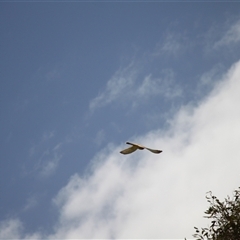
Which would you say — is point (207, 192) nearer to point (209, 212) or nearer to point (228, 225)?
point (209, 212)

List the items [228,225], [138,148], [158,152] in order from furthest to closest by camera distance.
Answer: [228,225] < [138,148] < [158,152]

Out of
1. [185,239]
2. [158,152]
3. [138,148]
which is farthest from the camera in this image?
[185,239]

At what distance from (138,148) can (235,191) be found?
966cm

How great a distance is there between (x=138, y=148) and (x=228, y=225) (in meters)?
8.93

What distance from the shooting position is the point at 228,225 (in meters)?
13.9

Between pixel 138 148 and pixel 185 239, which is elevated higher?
pixel 138 148

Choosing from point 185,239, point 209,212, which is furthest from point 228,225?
point 185,239

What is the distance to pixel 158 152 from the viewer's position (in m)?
7.37

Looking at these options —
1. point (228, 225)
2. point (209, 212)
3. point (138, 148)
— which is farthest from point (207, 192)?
point (138, 148)

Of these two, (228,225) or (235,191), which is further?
(235,191)

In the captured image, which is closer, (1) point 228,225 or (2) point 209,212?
(1) point 228,225

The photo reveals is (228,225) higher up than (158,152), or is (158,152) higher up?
(158,152)

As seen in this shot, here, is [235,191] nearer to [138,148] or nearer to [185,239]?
[185,239]

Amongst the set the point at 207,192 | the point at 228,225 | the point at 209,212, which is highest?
the point at 207,192
